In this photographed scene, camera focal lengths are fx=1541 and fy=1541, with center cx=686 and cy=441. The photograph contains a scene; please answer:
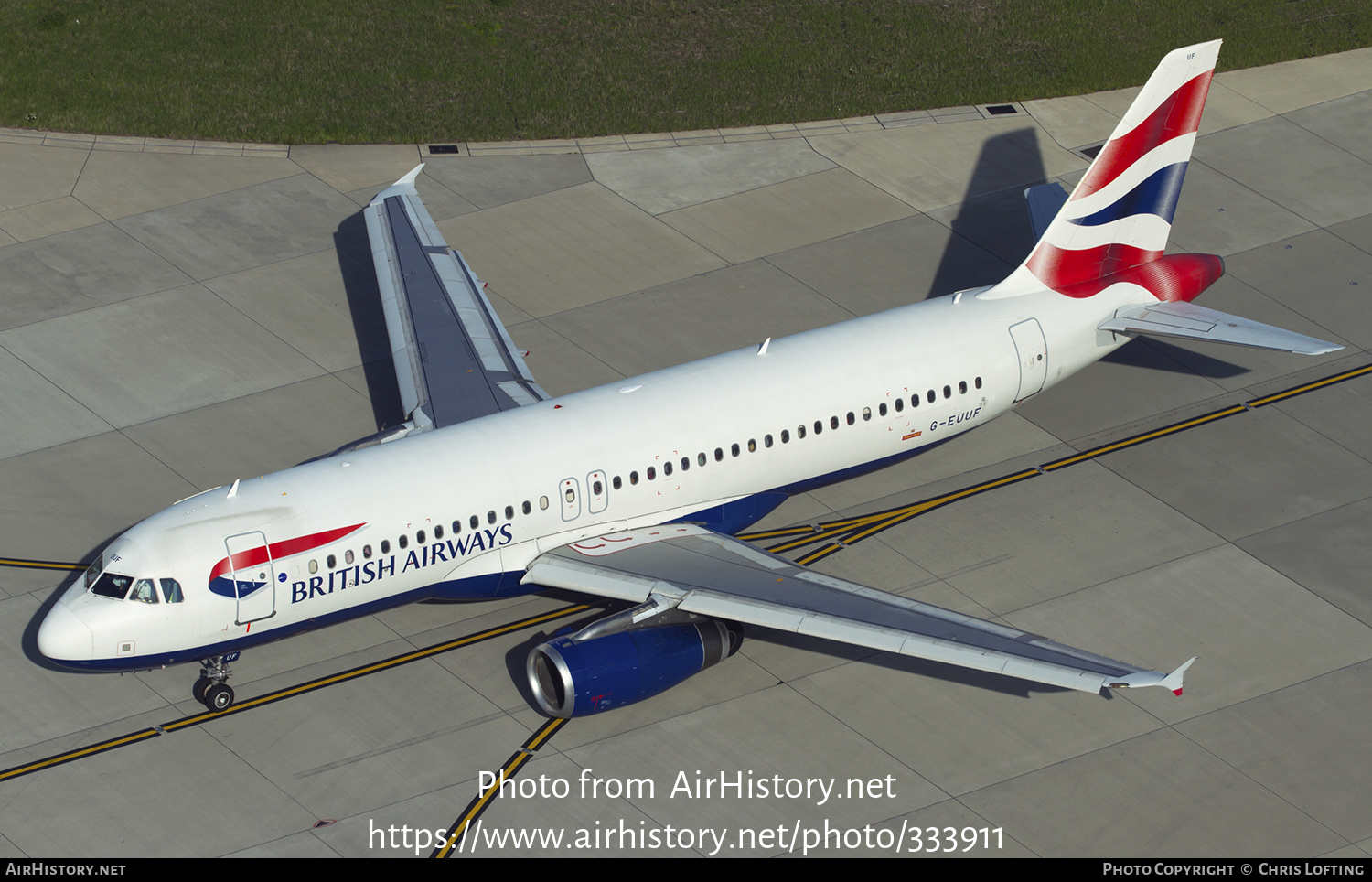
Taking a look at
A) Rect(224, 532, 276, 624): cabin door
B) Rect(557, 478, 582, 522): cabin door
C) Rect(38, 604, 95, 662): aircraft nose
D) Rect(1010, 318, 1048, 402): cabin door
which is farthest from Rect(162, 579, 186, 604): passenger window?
Rect(1010, 318, 1048, 402): cabin door

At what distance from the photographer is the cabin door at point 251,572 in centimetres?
3025

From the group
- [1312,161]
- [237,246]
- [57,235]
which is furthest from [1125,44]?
[57,235]

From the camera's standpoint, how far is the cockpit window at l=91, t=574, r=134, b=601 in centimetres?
3009

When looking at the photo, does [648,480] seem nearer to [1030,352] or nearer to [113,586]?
[1030,352]

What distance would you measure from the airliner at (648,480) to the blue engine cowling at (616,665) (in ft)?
0.15

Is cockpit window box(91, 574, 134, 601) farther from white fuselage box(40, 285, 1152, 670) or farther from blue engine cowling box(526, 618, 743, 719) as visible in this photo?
blue engine cowling box(526, 618, 743, 719)

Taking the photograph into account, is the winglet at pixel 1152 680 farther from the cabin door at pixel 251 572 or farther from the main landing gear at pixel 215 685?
the main landing gear at pixel 215 685

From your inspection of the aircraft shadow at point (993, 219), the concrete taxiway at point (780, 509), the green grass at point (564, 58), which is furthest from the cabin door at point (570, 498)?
the green grass at point (564, 58)

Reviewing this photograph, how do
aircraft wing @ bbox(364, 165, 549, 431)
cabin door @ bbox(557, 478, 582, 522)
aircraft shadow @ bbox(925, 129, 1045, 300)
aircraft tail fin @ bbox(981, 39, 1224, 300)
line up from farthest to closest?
aircraft shadow @ bbox(925, 129, 1045, 300), aircraft tail fin @ bbox(981, 39, 1224, 300), aircraft wing @ bbox(364, 165, 549, 431), cabin door @ bbox(557, 478, 582, 522)

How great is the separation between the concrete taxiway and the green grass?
1.37 metres

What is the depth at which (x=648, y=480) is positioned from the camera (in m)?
34.0

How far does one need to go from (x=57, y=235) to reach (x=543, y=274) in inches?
602

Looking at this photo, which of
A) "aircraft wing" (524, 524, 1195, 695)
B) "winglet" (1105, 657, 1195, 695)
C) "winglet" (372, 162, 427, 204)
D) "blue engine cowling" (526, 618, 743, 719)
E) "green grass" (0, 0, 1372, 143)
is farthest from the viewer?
"green grass" (0, 0, 1372, 143)

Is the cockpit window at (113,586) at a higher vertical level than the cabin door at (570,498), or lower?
lower
